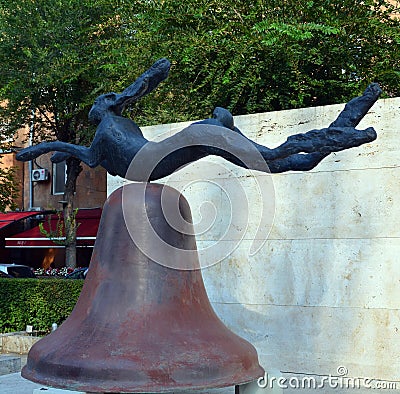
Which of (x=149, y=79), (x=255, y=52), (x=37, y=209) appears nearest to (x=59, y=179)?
(x=37, y=209)

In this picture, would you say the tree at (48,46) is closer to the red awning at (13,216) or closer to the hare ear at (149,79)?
the red awning at (13,216)

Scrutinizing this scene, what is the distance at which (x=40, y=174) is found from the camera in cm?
2162

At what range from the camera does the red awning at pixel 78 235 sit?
724 inches

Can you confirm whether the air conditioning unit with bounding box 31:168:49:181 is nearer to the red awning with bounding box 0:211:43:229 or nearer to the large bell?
the red awning with bounding box 0:211:43:229

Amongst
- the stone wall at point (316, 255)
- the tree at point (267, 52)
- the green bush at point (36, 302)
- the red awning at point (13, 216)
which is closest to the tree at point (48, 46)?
the green bush at point (36, 302)

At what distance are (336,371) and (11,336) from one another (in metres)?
5.77

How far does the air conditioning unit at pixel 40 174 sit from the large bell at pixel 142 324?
60.3 feet

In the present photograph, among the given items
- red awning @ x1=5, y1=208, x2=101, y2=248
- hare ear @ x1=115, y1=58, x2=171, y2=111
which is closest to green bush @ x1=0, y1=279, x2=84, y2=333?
red awning @ x1=5, y1=208, x2=101, y2=248

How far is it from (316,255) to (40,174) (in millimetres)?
16051

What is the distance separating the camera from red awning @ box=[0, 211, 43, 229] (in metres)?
20.2

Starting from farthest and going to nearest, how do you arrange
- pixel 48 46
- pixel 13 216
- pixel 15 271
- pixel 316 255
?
1. pixel 13 216
2. pixel 15 271
3. pixel 48 46
4. pixel 316 255

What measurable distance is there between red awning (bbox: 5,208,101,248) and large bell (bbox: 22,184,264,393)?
14.7 metres

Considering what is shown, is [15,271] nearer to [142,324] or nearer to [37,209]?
[37,209]

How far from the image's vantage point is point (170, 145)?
3.38m
